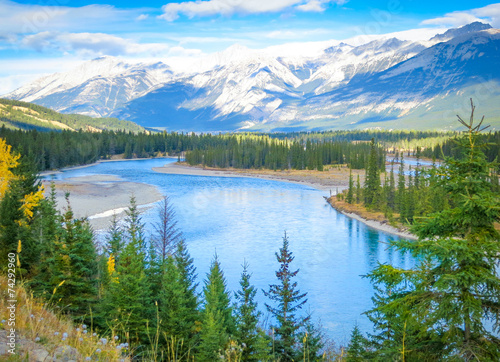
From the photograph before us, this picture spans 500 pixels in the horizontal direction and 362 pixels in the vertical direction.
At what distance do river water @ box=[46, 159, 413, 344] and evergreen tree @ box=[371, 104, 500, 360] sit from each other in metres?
4.21

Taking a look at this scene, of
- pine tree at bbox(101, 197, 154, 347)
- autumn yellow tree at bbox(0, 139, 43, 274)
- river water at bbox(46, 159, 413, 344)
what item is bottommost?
river water at bbox(46, 159, 413, 344)

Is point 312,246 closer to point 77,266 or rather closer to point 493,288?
point 77,266

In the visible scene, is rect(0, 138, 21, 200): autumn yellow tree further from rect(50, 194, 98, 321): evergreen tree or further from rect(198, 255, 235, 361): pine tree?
rect(198, 255, 235, 361): pine tree

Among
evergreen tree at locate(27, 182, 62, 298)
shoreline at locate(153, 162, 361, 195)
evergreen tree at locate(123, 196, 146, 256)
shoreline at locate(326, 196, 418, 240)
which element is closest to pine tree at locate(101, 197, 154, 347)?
evergreen tree at locate(123, 196, 146, 256)

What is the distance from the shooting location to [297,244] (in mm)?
47062

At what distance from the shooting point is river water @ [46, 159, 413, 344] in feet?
103

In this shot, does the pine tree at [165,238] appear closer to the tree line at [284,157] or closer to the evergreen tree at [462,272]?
the evergreen tree at [462,272]

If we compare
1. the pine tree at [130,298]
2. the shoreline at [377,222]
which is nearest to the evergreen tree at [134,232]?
the pine tree at [130,298]

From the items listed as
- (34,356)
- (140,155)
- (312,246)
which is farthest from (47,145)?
(34,356)

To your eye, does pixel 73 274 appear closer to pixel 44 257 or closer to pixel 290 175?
pixel 44 257

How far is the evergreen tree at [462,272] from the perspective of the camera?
293 inches

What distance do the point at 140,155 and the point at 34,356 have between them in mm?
194019

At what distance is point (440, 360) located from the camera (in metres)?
7.62

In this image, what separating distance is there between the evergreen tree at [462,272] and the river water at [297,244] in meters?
4.21
